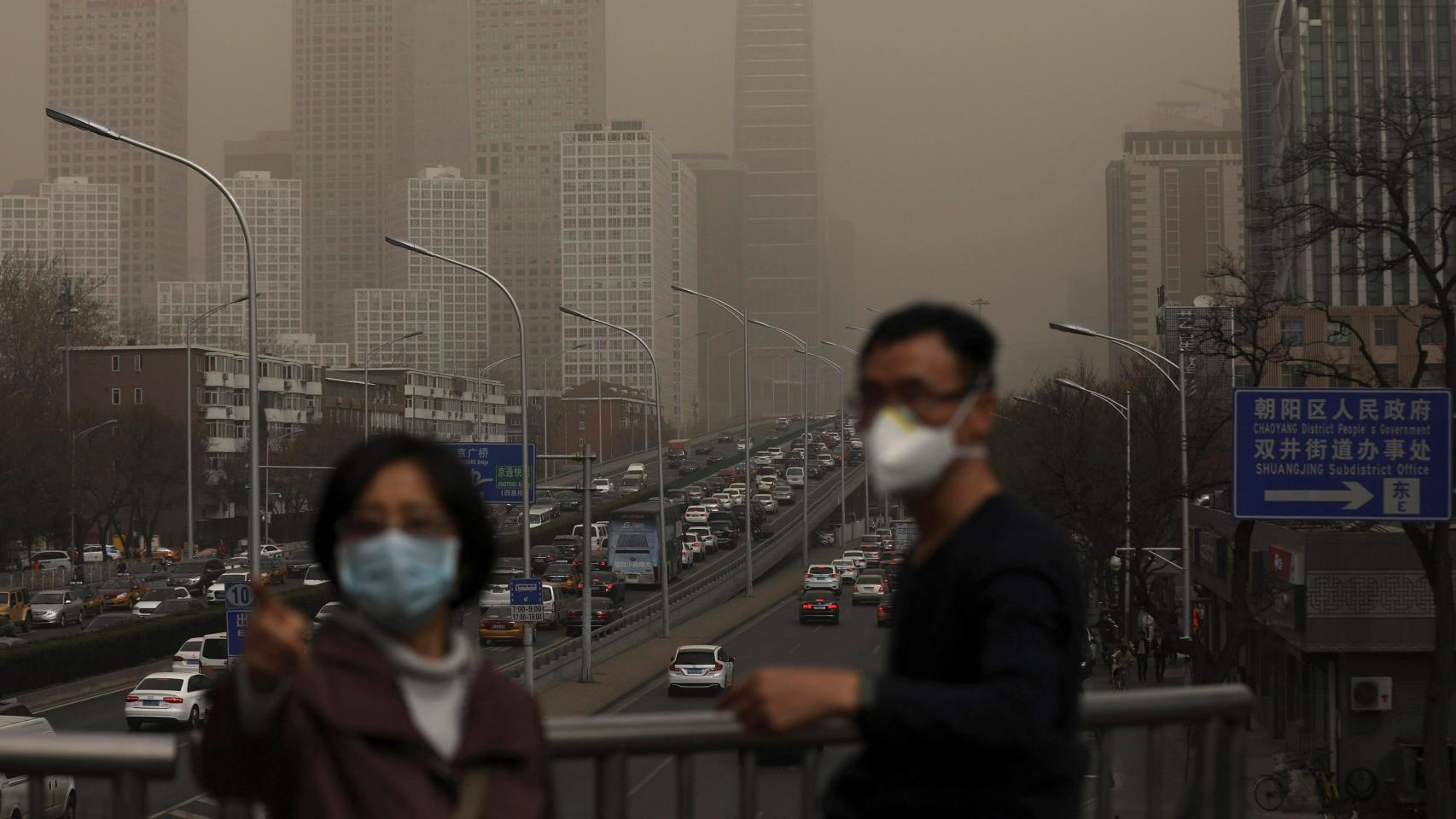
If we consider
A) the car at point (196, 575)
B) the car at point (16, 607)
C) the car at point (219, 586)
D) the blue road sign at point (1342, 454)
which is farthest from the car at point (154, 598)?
the blue road sign at point (1342, 454)

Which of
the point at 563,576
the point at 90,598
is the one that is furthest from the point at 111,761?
the point at 563,576

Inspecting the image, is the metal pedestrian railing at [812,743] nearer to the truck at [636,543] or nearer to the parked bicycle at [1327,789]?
the parked bicycle at [1327,789]

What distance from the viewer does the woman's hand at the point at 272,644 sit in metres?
2.75

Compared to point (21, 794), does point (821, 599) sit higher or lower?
Result: lower

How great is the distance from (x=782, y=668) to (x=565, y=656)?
38.3 metres

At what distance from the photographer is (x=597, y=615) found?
50.2 m

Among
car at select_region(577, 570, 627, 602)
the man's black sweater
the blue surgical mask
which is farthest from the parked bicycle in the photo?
car at select_region(577, 570, 627, 602)

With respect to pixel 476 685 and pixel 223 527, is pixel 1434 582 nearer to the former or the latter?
pixel 476 685

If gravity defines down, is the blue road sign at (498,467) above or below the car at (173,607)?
above

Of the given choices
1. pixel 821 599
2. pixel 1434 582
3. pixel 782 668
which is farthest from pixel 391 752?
pixel 821 599

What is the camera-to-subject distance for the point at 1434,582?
21.3 m

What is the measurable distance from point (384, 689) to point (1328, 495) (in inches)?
762

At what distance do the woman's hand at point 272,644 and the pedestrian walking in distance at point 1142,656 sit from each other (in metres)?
38.3

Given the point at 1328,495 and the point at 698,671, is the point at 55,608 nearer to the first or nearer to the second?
the point at 698,671
